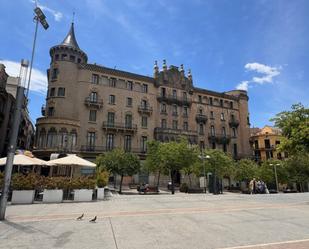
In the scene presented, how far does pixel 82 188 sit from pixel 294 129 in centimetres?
1545

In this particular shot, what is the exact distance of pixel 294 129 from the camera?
17.1 meters

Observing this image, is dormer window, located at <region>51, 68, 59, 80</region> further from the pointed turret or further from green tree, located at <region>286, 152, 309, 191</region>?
green tree, located at <region>286, 152, 309, 191</region>

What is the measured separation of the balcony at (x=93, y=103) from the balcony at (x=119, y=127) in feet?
9.84

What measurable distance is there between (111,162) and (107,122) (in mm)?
14814

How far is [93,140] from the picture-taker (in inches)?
1518

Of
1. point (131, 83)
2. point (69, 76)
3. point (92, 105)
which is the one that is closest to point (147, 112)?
point (131, 83)

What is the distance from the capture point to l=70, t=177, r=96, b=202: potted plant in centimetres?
1530

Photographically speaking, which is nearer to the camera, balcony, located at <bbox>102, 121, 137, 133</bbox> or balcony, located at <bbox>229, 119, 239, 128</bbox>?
balcony, located at <bbox>102, 121, 137, 133</bbox>

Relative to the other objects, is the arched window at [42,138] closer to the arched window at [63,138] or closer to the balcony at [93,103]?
the arched window at [63,138]

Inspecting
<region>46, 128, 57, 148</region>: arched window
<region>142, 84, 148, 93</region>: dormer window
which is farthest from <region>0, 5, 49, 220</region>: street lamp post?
<region>142, 84, 148, 93</region>: dormer window

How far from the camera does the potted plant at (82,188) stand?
1530cm

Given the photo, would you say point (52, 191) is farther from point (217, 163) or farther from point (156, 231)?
point (217, 163)

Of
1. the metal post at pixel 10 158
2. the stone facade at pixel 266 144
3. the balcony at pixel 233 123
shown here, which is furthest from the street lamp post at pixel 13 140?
the stone facade at pixel 266 144

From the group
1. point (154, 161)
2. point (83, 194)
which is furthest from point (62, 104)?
point (83, 194)
